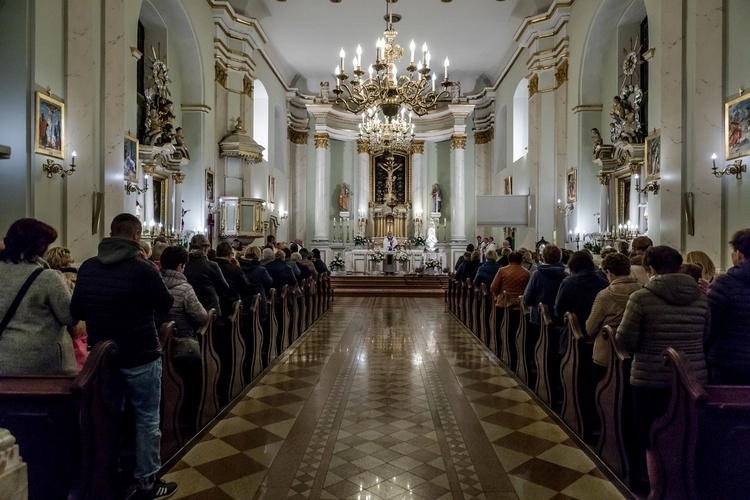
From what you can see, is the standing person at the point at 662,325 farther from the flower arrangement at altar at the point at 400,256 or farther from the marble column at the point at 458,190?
the marble column at the point at 458,190

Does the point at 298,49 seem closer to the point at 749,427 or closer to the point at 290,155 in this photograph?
the point at 290,155

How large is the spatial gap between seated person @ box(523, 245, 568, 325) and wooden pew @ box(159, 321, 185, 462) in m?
3.06

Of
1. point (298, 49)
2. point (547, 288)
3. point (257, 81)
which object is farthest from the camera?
point (298, 49)

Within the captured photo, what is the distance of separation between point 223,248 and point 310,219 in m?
14.4

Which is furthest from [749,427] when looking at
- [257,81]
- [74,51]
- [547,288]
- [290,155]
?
[290,155]

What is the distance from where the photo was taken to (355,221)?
2014 cm

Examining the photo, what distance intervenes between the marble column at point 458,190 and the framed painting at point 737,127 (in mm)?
12590

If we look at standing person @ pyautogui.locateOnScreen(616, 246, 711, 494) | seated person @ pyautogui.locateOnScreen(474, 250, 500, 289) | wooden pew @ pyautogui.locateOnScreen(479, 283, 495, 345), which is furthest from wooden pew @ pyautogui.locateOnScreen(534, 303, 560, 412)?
seated person @ pyautogui.locateOnScreen(474, 250, 500, 289)

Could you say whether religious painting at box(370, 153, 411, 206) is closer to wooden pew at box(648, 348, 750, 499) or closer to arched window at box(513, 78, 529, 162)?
arched window at box(513, 78, 529, 162)

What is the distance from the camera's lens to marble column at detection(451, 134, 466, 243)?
19.3 metres

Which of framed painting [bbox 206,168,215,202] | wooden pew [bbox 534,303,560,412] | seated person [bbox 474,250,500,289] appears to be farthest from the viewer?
framed painting [bbox 206,168,215,202]

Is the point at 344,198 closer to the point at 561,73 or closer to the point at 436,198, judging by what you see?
the point at 436,198

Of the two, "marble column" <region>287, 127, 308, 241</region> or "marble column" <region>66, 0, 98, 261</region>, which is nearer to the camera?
"marble column" <region>66, 0, 98, 261</region>

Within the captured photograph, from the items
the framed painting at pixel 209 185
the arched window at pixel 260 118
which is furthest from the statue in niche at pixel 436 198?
the framed painting at pixel 209 185
